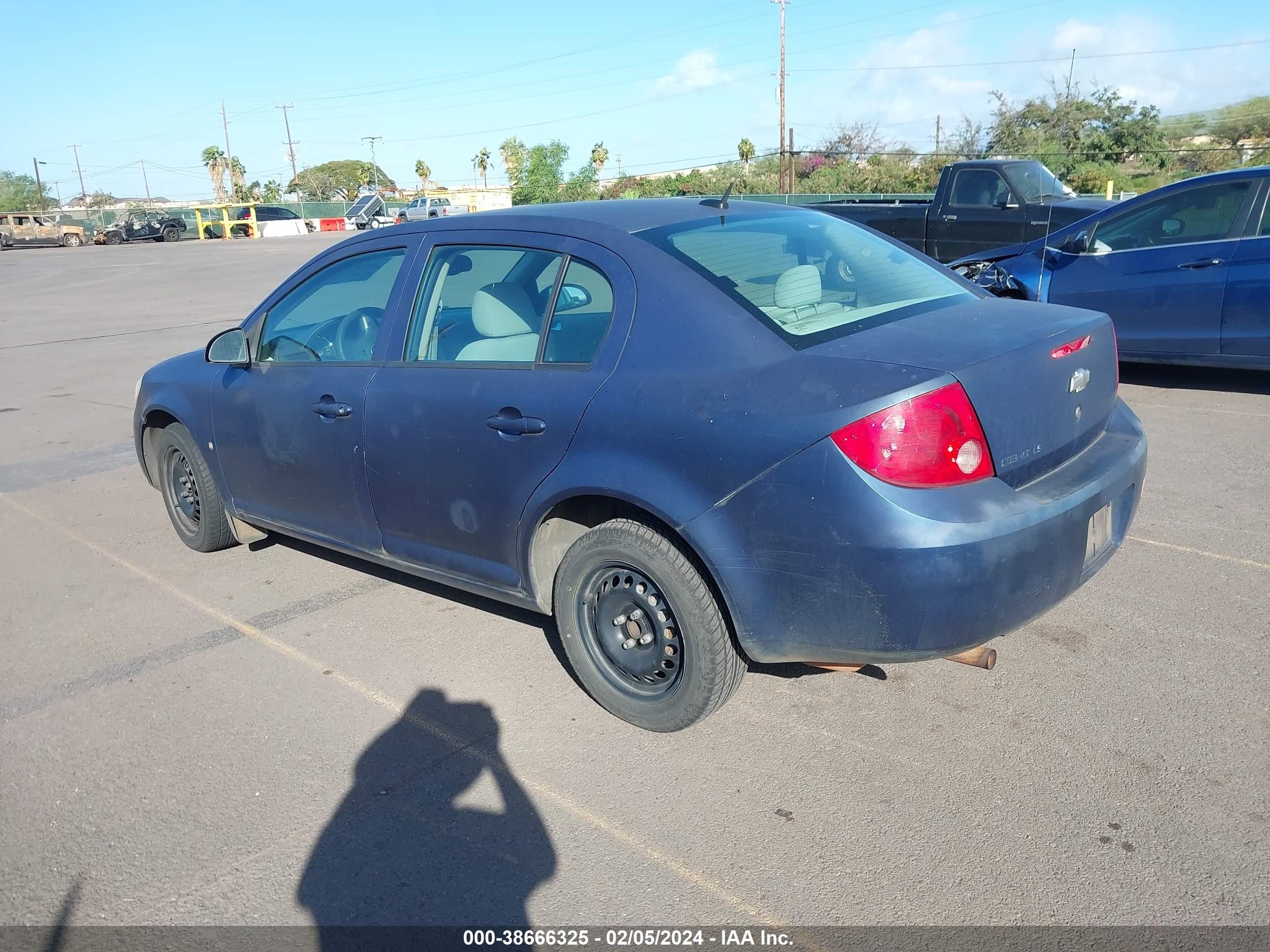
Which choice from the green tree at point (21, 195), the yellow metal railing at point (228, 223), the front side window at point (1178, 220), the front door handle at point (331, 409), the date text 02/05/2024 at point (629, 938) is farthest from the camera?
the green tree at point (21, 195)

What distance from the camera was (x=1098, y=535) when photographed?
3.27 meters

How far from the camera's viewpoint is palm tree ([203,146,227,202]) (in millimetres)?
93125

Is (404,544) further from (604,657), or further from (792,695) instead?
(792,695)

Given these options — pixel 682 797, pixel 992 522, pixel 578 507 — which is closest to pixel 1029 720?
pixel 992 522

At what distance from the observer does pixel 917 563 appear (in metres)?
2.78

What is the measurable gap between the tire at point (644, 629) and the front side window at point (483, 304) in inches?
30.9

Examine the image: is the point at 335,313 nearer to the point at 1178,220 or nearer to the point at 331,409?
the point at 331,409

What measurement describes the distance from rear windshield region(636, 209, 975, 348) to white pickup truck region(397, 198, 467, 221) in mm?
37605

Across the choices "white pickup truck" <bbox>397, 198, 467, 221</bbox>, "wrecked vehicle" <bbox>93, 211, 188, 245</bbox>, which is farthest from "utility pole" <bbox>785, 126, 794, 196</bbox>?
"wrecked vehicle" <bbox>93, 211, 188, 245</bbox>

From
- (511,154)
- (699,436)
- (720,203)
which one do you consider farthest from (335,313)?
(511,154)

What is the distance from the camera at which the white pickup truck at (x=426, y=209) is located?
45.0m

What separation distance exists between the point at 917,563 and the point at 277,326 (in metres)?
3.23

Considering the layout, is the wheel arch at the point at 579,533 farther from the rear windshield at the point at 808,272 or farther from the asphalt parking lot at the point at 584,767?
the rear windshield at the point at 808,272

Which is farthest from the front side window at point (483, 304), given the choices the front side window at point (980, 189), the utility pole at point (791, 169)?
the utility pole at point (791, 169)
